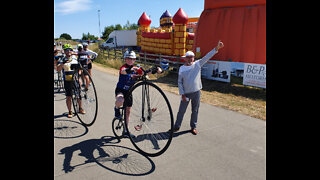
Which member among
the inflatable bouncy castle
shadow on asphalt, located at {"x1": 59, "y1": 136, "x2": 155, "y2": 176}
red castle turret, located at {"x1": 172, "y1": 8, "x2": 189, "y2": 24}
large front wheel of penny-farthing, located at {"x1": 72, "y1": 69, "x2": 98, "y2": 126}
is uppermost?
red castle turret, located at {"x1": 172, "y1": 8, "x2": 189, "y2": 24}

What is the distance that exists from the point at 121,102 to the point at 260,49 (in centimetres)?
1007

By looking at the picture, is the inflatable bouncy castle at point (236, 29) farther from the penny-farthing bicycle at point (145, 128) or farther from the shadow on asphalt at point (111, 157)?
the shadow on asphalt at point (111, 157)

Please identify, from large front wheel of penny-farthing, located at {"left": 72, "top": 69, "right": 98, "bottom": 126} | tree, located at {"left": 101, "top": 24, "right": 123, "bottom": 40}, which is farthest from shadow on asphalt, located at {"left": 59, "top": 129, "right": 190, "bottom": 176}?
tree, located at {"left": 101, "top": 24, "right": 123, "bottom": 40}

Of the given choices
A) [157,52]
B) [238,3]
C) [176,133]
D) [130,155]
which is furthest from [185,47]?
[130,155]

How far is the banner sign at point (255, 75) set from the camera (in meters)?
10.5

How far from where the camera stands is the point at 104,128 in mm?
5812

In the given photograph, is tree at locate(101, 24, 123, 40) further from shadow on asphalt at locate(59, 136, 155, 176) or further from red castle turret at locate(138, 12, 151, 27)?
shadow on asphalt at locate(59, 136, 155, 176)

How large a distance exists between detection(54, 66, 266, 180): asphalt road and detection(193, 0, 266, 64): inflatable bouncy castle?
7.00m

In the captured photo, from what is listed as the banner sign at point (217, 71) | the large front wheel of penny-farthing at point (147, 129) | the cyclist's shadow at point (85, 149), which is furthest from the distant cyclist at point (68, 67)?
the banner sign at point (217, 71)

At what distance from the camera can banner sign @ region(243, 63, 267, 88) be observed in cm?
1052

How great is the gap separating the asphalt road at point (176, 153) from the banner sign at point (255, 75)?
15.1 ft

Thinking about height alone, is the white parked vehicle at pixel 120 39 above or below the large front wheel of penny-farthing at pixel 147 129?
above

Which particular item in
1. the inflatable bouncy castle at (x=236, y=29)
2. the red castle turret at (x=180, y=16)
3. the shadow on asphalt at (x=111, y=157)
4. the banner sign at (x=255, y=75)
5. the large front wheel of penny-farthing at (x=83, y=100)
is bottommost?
the shadow on asphalt at (x=111, y=157)
